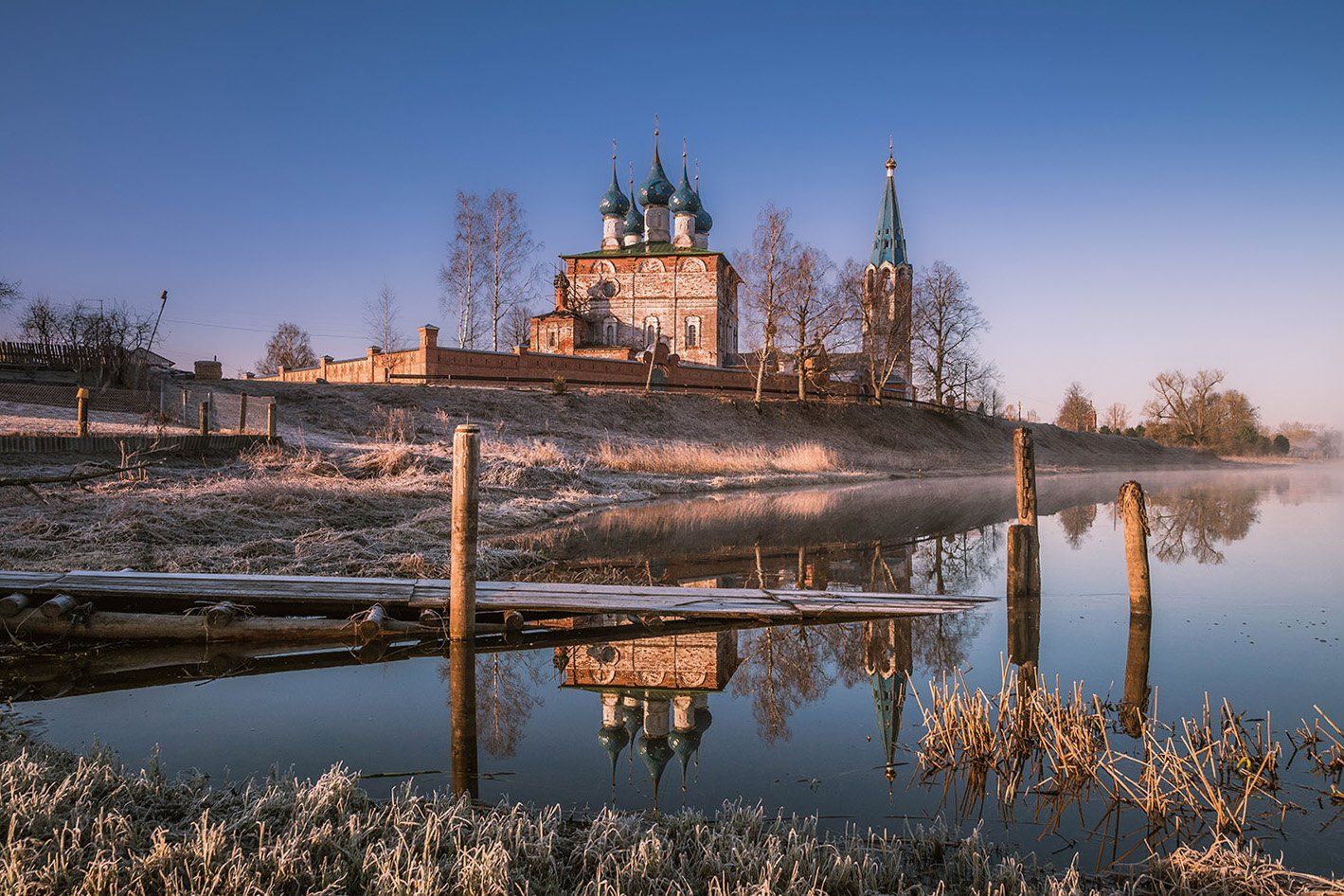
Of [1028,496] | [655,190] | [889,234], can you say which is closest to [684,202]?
[655,190]

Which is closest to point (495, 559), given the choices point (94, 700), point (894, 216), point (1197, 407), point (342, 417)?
point (94, 700)

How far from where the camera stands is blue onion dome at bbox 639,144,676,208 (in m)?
58.9

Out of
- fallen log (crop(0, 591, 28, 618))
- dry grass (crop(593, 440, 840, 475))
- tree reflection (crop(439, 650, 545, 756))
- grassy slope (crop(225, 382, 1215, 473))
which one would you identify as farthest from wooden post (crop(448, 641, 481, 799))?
dry grass (crop(593, 440, 840, 475))

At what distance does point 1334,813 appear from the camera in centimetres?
424

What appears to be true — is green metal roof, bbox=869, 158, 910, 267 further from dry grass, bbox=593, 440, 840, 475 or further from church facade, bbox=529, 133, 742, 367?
dry grass, bbox=593, 440, 840, 475

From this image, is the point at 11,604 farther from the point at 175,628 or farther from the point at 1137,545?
the point at 1137,545

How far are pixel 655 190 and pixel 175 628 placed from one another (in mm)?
55754

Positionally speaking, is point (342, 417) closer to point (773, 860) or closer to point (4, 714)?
point (4, 714)

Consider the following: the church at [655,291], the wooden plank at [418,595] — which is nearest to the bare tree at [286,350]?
the church at [655,291]

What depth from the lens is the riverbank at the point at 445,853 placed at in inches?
116

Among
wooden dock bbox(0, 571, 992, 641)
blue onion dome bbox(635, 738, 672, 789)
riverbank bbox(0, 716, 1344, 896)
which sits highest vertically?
wooden dock bbox(0, 571, 992, 641)

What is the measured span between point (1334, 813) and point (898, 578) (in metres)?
6.76

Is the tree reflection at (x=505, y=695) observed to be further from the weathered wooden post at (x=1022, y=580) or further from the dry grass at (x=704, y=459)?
the dry grass at (x=704, y=459)

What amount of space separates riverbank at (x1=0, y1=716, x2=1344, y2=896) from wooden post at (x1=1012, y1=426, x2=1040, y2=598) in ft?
18.1
